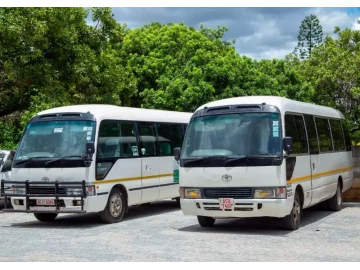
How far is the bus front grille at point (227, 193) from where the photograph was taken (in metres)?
13.2

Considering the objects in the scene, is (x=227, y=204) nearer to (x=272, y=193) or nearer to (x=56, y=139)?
(x=272, y=193)

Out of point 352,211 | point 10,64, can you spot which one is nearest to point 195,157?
point 352,211

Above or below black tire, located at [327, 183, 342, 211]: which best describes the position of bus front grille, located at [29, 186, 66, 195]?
above

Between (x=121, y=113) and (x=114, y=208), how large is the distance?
7.39ft

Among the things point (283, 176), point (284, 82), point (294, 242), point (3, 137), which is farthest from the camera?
point (284, 82)

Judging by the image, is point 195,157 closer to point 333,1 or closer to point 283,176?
point 283,176

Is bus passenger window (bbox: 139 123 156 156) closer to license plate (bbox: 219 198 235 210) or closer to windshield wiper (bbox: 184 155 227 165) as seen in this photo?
windshield wiper (bbox: 184 155 227 165)

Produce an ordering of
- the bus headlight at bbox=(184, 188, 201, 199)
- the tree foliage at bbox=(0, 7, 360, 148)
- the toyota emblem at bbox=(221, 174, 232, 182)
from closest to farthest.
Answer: the toyota emblem at bbox=(221, 174, 232, 182), the bus headlight at bbox=(184, 188, 201, 199), the tree foliage at bbox=(0, 7, 360, 148)

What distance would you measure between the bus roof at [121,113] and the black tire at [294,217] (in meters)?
4.50

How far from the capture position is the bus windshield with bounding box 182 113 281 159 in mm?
13344

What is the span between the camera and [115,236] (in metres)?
13.2

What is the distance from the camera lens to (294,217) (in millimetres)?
13859

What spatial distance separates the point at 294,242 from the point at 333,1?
6.02 m

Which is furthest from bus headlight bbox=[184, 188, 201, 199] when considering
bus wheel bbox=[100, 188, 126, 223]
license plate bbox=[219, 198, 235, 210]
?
bus wheel bbox=[100, 188, 126, 223]
